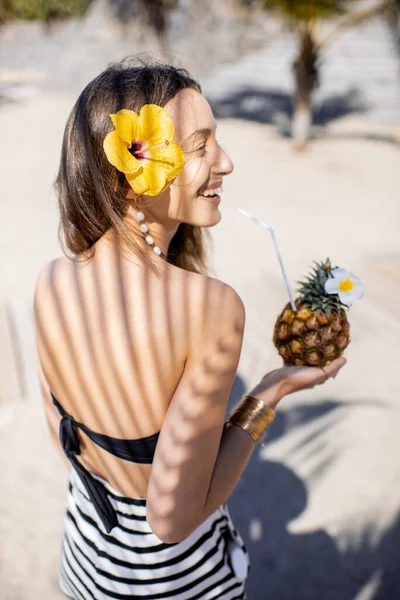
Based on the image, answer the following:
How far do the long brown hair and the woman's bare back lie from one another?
70 millimetres

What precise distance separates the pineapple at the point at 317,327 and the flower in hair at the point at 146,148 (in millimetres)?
717

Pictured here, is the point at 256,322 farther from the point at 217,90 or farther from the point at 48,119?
the point at 217,90

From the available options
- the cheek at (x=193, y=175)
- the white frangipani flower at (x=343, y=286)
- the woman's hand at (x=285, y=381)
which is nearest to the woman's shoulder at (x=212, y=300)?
the cheek at (x=193, y=175)

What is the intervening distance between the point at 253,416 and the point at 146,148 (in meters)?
0.65

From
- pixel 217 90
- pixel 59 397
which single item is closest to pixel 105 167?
pixel 59 397

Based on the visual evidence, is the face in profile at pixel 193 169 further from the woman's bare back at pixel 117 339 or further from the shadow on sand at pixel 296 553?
the shadow on sand at pixel 296 553

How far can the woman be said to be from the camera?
1.07 meters

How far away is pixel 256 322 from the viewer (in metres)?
4.34

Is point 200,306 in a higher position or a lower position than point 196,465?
higher

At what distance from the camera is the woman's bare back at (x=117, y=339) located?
108 centimetres

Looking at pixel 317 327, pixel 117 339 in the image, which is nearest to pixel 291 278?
pixel 317 327

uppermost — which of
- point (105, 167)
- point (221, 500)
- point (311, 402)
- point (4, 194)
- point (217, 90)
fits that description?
point (217, 90)

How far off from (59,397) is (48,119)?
10.8m

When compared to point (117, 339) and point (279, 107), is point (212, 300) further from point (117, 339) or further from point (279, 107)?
point (279, 107)
